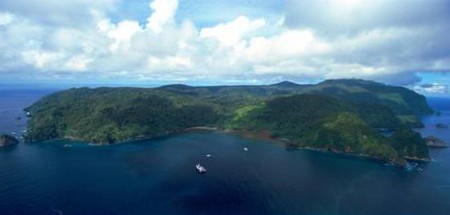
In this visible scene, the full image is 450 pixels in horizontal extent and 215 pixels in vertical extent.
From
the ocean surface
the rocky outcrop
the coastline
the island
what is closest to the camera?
the ocean surface

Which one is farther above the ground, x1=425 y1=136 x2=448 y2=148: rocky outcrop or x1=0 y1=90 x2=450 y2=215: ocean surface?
x1=425 y1=136 x2=448 y2=148: rocky outcrop

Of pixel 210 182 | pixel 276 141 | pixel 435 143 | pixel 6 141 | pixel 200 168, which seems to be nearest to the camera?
pixel 210 182

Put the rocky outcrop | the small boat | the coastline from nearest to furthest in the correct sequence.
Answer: the small boat → the coastline → the rocky outcrop

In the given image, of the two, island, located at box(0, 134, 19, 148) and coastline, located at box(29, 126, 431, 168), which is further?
island, located at box(0, 134, 19, 148)

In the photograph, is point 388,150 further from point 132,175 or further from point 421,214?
point 132,175

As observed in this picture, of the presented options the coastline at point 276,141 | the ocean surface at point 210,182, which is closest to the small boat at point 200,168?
the ocean surface at point 210,182

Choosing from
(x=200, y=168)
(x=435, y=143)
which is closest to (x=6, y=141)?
(x=200, y=168)

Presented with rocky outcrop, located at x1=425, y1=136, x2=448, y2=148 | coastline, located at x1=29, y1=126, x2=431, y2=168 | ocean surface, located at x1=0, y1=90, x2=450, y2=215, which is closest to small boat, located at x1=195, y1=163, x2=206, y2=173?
ocean surface, located at x1=0, y1=90, x2=450, y2=215

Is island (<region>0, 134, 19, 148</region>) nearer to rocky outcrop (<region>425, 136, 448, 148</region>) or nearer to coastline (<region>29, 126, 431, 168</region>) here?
coastline (<region>29, 126, 431, 168</region>)

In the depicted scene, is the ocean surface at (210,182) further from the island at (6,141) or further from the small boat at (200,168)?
the island at (6,141)

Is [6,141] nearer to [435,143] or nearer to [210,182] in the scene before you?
[210,182]
